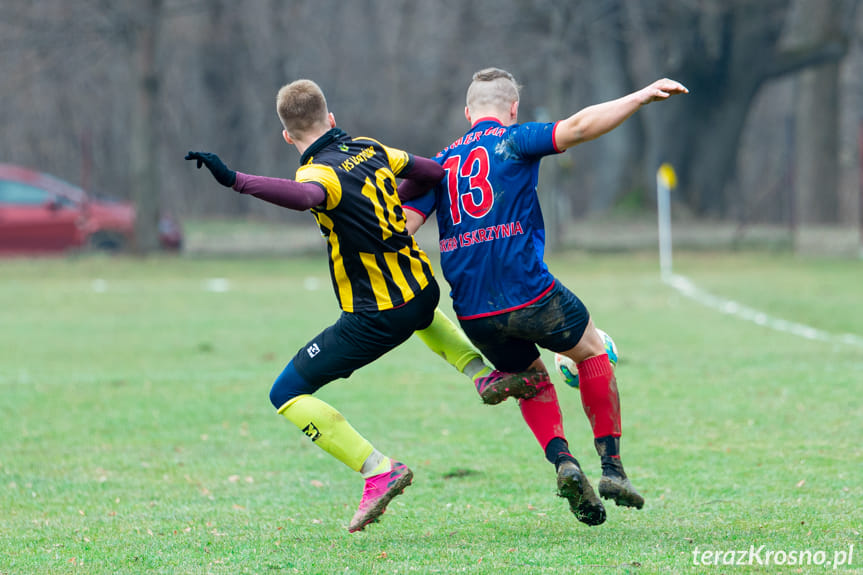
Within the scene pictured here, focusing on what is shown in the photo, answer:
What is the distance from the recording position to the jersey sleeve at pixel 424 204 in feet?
18.3

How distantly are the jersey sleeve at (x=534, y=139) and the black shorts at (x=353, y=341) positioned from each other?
32.4 inches

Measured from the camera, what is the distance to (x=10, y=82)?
31.5 meters

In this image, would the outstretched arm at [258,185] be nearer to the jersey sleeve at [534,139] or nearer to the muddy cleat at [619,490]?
the jersey sleeve at [534,139]

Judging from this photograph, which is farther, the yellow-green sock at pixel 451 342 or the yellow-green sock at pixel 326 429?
the yellow-green sock at pixel 451 342

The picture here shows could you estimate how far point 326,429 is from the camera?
5.34 meters

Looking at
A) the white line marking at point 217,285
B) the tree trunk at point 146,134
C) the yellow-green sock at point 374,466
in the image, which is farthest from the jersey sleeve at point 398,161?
the tree trunk at point 146,134

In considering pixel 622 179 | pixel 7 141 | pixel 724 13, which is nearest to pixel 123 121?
pixel 7 141

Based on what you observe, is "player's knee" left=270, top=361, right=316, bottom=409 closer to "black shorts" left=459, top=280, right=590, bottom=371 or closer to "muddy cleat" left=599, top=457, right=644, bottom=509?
"black shorts" left=459, top=280, right=590, bottom=371

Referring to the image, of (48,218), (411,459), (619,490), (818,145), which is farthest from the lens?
(818,145)

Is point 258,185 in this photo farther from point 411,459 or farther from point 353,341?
point 411,459

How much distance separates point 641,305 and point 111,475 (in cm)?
1142

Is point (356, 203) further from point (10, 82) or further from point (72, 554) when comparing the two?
point (10, 82)

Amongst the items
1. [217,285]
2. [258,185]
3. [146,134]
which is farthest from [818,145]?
[258,185]

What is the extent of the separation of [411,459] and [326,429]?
6.29 feet
